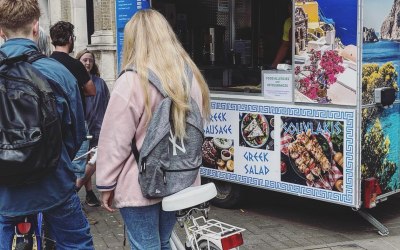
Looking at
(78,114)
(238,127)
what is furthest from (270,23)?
(78,114)

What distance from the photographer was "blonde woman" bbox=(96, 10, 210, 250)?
2898 millimetres

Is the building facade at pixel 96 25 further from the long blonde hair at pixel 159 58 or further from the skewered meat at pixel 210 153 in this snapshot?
the long blonde hair at pixel 159 58

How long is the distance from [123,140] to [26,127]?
0.46 m

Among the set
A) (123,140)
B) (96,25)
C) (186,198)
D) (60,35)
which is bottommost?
(186,198)

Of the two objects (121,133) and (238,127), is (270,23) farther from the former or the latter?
(121,133)

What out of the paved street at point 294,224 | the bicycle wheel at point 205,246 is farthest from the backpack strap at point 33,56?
the paved street at point 294,224

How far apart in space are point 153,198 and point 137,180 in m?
0.12

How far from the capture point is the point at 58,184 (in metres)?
3.10

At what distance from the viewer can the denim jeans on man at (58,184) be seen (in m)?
3.02

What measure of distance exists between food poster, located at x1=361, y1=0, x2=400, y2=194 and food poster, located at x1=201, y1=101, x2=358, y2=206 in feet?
0.69

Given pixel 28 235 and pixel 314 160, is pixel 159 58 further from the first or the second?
pixel 314 160

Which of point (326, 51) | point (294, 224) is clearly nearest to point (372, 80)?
point (326, 51)

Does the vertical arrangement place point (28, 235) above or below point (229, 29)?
below

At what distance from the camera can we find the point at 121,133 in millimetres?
2885
